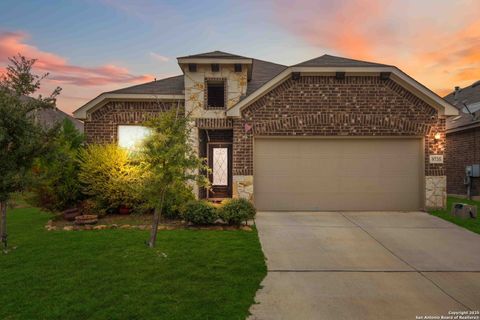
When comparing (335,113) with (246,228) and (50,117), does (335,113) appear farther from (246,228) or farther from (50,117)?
(50,117)

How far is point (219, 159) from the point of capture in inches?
538

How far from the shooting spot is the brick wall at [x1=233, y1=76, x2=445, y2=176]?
11.1 meters

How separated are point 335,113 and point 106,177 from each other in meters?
8.48

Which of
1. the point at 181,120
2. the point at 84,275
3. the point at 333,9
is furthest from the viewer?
the point at 333,9

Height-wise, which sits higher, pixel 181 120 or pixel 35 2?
pixel 35 2

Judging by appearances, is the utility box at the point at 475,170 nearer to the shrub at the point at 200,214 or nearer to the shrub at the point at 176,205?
the shrub at the point at 200,214

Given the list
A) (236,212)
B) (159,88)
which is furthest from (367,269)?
(159,88)

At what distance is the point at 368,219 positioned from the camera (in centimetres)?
997

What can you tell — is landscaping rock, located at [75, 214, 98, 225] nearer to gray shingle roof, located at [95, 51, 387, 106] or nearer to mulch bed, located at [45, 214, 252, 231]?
mulch bed, located at [45, 214, 252, 231]

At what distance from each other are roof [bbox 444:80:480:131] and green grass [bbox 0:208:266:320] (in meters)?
11.7

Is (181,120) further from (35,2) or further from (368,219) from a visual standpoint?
(35,2)

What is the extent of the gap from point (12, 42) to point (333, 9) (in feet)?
44.6

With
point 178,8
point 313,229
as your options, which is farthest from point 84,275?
point 178,8

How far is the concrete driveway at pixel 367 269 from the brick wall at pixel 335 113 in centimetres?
336
